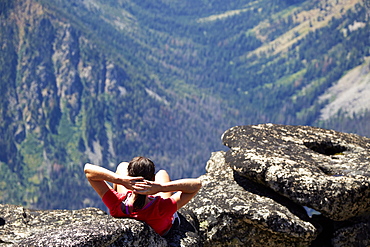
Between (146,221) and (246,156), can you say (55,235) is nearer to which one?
(146,221)

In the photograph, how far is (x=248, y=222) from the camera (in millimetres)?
15656

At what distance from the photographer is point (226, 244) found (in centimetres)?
1591

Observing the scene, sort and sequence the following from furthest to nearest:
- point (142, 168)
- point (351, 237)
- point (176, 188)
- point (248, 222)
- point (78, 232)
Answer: point (351, 237) < point (248, 222) < point (176, 188) < point (142, 168) < point (78, 232)

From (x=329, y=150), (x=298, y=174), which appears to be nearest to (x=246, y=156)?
(x=298, y=174)

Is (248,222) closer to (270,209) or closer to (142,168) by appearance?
(270,209)

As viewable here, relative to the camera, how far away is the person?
1306cm

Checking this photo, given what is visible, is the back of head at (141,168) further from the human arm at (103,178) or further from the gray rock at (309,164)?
the gray rock at (309,164)

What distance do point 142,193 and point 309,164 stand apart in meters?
6.72

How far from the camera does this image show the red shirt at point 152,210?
1348 cm

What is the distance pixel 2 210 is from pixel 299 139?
38.2ft

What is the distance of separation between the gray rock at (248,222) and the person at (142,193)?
2137 millimetres

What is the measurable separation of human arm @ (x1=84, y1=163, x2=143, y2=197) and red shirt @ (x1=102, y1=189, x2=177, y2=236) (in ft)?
0.87

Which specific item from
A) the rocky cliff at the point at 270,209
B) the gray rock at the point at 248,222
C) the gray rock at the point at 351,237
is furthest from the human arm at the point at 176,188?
the gray rock at the point at 351,237

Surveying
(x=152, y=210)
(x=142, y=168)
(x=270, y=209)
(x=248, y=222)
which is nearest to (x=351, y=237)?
(x=270, y=209)
